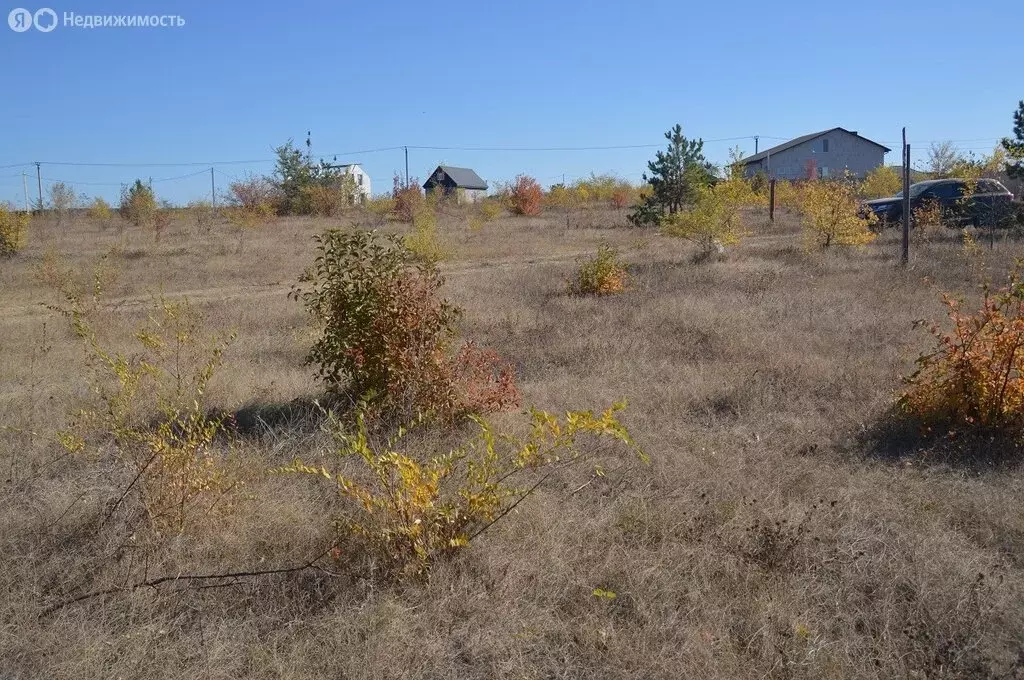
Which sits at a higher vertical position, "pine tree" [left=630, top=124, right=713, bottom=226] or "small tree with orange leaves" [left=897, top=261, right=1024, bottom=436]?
"pine tree" [left=630, top=124, right=713, bottom=226]

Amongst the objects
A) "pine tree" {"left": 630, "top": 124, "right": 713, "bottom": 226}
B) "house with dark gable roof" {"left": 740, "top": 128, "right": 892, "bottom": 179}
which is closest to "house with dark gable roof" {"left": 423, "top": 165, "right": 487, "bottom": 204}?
"house with dark gable roof" {"left": 740, "top": 128, "right": 892, "bottom": 179}

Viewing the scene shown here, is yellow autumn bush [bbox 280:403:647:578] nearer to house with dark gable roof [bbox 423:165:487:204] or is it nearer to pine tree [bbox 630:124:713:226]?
pine tree [bbox 630:124:713:226]

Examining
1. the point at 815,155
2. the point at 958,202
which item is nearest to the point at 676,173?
the point at 958,202

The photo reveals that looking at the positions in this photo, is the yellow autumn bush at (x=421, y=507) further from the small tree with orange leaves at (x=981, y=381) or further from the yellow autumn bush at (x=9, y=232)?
the yellow autumn bush at (x=9, y=232)

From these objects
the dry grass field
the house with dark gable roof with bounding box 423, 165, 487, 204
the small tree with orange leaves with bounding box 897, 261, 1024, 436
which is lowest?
the dry grass field

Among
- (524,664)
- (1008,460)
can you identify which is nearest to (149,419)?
(524,664)

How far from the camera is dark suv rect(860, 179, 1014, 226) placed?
17141mm

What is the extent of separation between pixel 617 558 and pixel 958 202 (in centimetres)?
1800

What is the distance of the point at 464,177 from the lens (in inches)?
2339

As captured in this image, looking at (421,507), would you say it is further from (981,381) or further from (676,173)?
(676,173)

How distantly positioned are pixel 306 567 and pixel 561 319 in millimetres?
6037

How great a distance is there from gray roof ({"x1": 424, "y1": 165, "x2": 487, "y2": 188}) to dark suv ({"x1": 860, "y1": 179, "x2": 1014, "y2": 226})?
3995cm

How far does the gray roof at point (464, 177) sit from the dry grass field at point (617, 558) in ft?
170

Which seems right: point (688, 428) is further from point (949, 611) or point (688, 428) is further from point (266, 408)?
point (266, 408)
